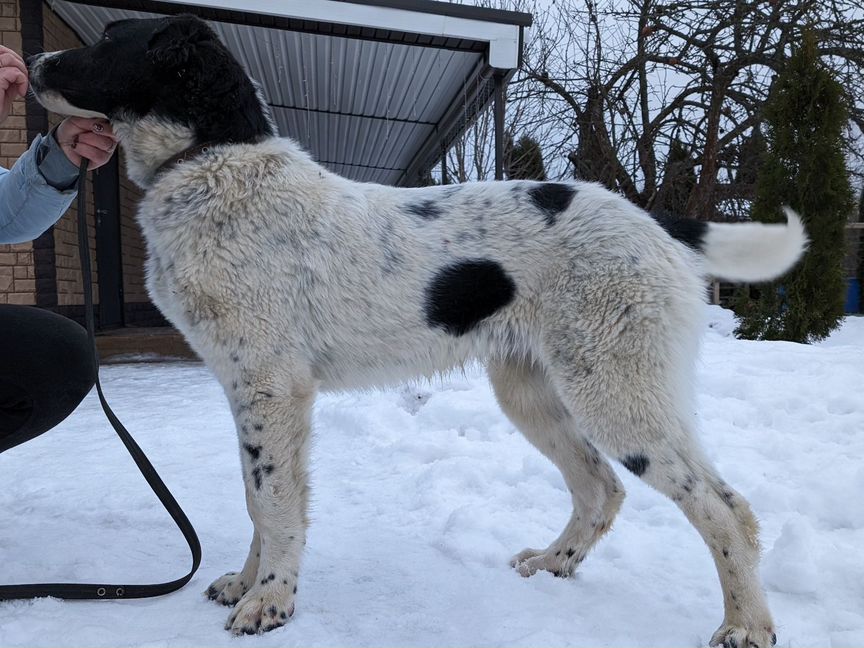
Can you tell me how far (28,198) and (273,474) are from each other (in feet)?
4.35

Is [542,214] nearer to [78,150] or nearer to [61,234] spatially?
[78,150]

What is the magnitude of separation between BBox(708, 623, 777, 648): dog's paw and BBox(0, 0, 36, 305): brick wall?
682cm

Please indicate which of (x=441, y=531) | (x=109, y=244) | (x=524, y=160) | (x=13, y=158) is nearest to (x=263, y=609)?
(x=441, y=531)

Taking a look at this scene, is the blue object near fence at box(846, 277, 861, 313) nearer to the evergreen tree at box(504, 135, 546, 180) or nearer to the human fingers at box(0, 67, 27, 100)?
the evergreen tree at box(504, 135, 546, 180)

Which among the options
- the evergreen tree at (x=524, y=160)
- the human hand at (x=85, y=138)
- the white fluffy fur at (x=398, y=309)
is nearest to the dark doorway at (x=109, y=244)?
the evergreen tree at (x=524, y=160)

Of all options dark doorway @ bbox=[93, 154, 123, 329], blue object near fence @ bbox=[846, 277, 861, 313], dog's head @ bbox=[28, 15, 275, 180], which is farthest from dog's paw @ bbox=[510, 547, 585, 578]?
blue object near fence @ bbox=[846, 277, 861, 313]

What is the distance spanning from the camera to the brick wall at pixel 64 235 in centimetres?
672

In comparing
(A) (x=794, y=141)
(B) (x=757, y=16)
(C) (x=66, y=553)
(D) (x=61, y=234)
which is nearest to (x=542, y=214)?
(C) (x=66, y=553)

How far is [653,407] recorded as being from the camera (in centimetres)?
195

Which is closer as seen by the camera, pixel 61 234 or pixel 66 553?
pixel 66 553

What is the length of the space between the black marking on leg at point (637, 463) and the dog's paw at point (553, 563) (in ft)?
1.63

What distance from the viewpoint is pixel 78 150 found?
218 cm

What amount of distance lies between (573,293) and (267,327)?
3.15 feet

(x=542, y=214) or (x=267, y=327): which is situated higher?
(x=542, y=214)
